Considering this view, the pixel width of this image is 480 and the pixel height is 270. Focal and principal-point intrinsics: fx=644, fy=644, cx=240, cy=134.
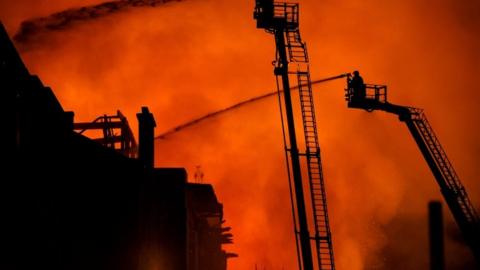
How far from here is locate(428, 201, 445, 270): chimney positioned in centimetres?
506

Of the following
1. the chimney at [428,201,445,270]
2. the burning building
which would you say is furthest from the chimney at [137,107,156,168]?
the chimney at [428,201,445,270]

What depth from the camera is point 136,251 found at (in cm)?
2353

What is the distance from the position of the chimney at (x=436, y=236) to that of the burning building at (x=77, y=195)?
11.2m

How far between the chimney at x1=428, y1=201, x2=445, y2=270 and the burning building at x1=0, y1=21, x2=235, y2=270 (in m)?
11.2

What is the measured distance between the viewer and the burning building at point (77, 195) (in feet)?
48.6

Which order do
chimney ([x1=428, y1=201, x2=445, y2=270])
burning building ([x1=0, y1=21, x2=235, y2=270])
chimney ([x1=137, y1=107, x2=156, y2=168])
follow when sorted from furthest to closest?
chimney ([x1=137, y1=107, x2=156, y2=168]) < burning building ([x1=0, y1=21, x2=235, y2=270]) < chimney ([x1=428, y1=201, x2=445, y2=270])

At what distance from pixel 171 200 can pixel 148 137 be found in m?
3.24

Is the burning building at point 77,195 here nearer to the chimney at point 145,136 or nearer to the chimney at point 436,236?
the chimney at point 145,136

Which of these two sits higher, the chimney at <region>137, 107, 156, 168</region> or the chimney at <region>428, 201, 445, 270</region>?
the chimney at <region>137, 107, 156, 168</region>

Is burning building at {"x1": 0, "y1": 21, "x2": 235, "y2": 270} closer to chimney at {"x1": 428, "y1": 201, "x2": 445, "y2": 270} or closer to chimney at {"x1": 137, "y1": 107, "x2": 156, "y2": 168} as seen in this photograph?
chimney at {"x1": 137, "y1": 107, "x2": 156, "y2": 168}

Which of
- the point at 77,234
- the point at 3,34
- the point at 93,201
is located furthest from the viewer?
the point at 93,201

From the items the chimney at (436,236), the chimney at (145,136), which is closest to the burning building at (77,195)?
A: the chimney at (145,136)

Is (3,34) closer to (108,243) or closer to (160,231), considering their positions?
(108,243)

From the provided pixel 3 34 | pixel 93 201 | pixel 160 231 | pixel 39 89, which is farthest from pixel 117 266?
pixel 3 34
